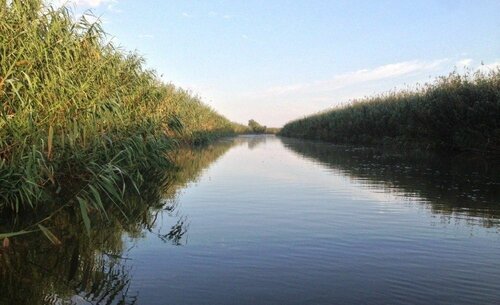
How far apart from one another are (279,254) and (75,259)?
8.41 ft

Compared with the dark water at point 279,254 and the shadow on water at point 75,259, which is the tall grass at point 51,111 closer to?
the shadow on water at point 75,259

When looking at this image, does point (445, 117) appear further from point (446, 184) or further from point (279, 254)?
point (279, 254)

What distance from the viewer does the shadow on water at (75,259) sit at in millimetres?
4559

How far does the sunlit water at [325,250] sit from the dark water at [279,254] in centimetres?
A: 2

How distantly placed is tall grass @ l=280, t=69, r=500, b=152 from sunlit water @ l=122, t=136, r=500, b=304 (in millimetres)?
10717

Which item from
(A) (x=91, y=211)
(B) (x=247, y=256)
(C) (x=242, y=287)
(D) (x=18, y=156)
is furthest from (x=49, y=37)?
(C) (x=242, y=287)

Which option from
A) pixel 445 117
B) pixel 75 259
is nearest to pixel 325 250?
pixel 75 259

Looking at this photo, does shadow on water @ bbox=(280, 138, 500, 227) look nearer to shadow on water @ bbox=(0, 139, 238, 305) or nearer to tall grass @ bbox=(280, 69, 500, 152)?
tall grass @ bbox=(280, 69, 500, 152)

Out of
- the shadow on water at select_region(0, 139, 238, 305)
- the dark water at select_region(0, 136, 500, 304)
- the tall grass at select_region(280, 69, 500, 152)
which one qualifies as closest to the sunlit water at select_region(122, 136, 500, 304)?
the dark water at select_region(0, 136, 500, 304)

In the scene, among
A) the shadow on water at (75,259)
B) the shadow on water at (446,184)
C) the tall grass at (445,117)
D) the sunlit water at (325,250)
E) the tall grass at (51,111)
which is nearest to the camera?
the shadow on water at (75,259)

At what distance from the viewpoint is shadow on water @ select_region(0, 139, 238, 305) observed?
4559mm

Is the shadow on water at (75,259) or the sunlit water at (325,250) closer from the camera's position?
the shadow on water at (75,259)

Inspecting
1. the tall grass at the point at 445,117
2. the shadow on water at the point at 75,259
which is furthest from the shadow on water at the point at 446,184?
the shadow on water at the point at 75,259

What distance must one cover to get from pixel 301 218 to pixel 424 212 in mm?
2520
